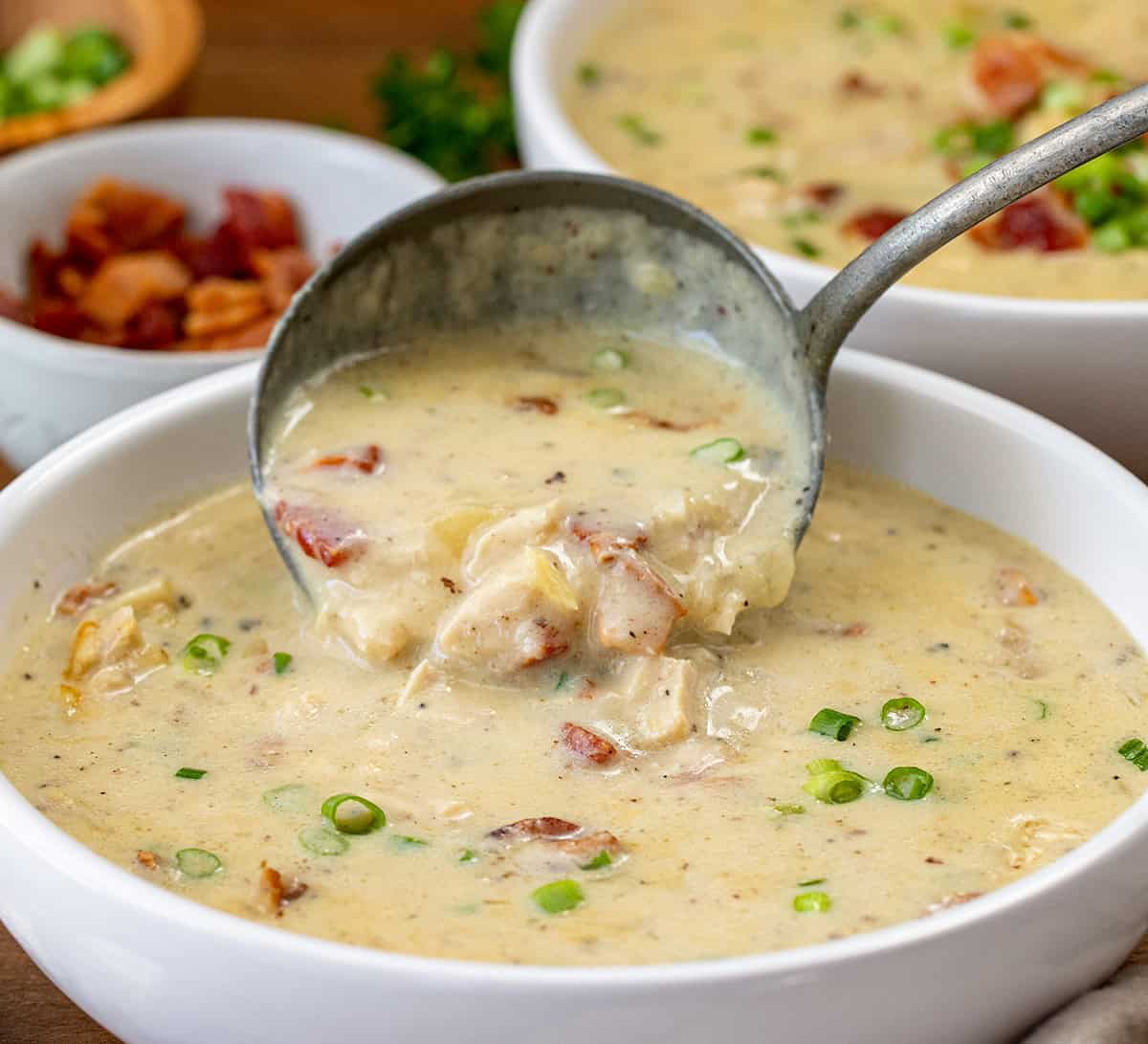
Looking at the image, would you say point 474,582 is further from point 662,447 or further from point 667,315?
point 667,315

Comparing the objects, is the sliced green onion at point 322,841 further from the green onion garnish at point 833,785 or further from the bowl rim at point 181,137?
the bowl rim at point 181,137

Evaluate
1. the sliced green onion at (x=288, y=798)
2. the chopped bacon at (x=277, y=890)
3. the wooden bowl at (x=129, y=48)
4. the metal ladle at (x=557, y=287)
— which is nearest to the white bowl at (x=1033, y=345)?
the metal ladle at (x=557, y=287)

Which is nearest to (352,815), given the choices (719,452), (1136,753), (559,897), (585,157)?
(559,897)

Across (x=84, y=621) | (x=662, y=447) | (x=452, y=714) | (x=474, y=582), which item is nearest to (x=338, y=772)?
(x=452, y=714)

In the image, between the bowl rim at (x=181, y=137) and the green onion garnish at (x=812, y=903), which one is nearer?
the green onion garnish at (x=812, y=903)

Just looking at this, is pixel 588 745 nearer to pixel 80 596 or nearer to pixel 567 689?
pixel 567 689

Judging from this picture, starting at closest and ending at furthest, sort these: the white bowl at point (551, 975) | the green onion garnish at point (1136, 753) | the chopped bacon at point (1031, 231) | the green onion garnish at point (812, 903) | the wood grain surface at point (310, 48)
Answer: the white bowl at point (551, 975), the green onion garnish at point (812, 903), the green onion garnish at point (1136, 753), the chopped bacon at point (1031, 231), the wood grain surface at point (310, 48)
